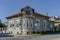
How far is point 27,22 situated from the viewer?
44.3 metres

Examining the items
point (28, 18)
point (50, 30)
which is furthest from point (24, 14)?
point (50, 30)

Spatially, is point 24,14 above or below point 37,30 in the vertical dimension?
above

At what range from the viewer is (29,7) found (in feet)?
151

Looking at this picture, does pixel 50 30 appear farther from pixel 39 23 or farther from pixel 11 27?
pixel 11 27

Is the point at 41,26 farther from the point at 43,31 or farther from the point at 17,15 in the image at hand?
the point at 17,15

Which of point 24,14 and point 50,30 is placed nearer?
point 24,14

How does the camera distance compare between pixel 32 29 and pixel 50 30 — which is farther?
pixel 50 30

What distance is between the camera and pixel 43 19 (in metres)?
46.9

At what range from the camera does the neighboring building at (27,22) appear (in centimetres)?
4434

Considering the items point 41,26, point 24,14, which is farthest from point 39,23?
point 24,14

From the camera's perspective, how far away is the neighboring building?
44.3 metres

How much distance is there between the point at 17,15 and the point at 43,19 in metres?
6.79

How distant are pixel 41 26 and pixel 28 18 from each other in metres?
4.38

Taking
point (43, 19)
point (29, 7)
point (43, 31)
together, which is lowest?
point (43, 31)
